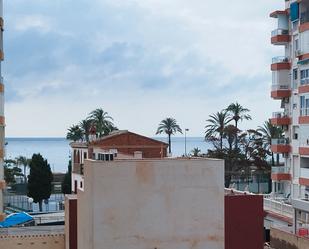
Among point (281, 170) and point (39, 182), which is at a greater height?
point (281, 170)

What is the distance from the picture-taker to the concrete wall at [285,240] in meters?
35.8

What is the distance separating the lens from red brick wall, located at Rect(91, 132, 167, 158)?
154 feet

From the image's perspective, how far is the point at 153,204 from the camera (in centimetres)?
2644

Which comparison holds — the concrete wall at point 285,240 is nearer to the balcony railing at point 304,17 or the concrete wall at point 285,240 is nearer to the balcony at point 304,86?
the balcony at point 304,86

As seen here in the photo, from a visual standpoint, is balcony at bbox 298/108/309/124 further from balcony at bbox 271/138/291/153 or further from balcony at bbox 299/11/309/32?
balcony at bbox 299/11/309/32

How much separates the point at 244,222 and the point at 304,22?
2092 centimetres

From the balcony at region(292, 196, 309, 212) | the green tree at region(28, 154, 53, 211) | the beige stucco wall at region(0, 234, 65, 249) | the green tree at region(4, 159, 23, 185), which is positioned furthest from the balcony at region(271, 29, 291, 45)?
the green tree at region(4, 159, 23, 185)

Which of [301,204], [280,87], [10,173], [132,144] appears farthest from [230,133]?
[10,173]

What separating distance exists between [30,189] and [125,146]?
80.7 feet

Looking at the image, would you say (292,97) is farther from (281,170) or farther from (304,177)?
(304,177)

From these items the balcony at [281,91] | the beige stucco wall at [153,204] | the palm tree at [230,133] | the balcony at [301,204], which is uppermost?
the balcony at [281,91]

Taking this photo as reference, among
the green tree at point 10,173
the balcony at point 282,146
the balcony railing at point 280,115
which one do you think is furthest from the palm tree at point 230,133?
the green tree at point 10,173

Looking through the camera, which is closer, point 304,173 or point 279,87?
point 304,173

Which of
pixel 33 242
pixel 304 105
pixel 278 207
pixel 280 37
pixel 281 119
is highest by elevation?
pixel 280 37
